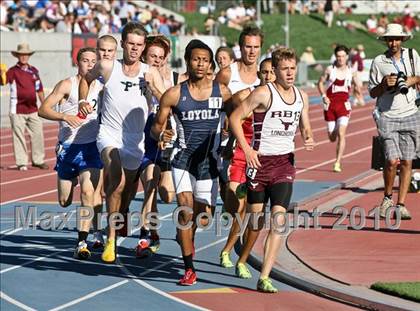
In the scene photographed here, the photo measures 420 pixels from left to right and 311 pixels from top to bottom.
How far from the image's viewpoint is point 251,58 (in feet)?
43.7

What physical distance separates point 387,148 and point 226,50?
221cm

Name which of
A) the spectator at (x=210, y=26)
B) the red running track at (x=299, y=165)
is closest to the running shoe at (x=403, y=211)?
the red running track at (x=299, y=165)

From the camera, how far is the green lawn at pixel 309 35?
60.2 metres

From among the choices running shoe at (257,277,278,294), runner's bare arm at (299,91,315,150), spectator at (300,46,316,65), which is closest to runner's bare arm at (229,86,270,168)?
runner's bare arm at (299,91,315,150)

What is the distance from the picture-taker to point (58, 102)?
14.2m

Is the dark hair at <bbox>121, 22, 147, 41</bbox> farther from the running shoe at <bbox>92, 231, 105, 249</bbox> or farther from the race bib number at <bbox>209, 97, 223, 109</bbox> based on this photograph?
the running shoe at <bbox>92, 231, 105, 249</bbox>

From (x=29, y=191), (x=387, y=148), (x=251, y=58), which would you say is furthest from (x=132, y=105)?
(x=29, y=191)

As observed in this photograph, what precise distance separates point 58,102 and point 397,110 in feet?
12.8

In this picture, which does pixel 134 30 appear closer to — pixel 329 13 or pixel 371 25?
pixel 329 13

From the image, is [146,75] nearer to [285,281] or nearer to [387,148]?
[285,281]

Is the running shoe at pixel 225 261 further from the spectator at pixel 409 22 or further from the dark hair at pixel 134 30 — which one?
the spectator at pixel 409 22

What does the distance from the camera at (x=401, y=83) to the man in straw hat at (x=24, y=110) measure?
1084cm

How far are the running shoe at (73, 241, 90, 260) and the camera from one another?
3.85 metres

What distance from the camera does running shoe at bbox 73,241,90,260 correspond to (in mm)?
13812
